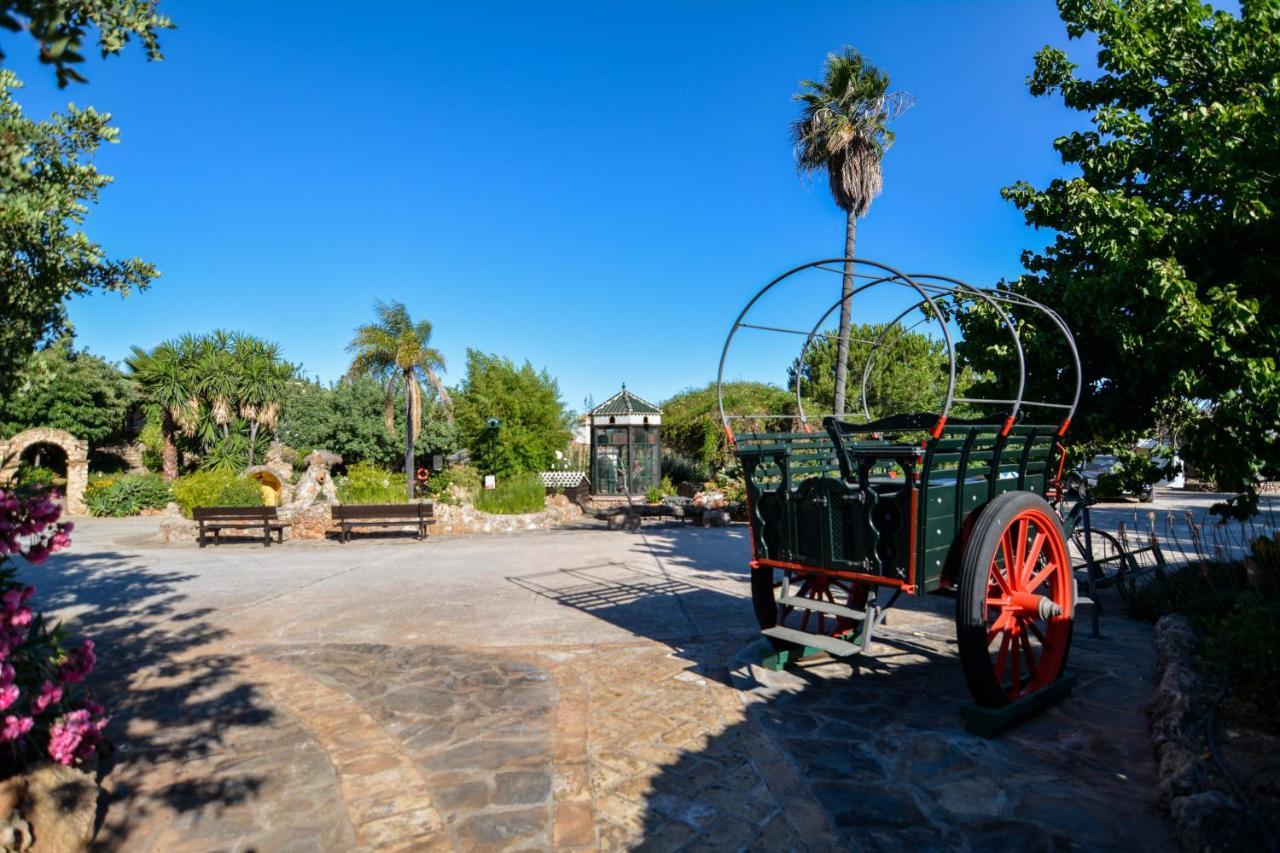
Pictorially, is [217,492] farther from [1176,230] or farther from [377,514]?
[1176,230]

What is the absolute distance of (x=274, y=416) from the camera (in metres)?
24.5

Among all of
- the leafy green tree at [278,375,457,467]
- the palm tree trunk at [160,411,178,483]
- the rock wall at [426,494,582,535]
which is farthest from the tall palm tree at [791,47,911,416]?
the palm tree trunk at [160,411,178,483]

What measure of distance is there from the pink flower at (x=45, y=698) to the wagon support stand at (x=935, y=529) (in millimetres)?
3445

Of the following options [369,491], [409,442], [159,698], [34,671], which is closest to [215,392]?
[409,442]

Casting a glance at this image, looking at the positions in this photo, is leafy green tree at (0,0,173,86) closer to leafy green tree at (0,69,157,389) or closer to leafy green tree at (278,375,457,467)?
leafy green tree at (0,69,157,389)

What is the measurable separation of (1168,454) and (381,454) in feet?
80.4

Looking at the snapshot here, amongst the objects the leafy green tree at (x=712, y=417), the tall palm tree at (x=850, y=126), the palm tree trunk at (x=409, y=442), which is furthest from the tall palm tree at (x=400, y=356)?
the tall palm tree at (x=850, y=126)

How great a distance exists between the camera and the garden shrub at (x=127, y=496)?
19.6 m

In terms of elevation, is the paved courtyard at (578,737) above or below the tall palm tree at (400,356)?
below

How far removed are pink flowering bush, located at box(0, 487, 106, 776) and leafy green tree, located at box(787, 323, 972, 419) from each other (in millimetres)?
21760

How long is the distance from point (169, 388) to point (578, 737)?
23.5 meters

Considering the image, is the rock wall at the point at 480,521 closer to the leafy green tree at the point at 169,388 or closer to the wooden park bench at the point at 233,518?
the wooden park bench at the point at 233,518

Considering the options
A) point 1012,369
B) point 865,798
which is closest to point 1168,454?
point 1012,369

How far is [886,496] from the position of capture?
13.4 ft
